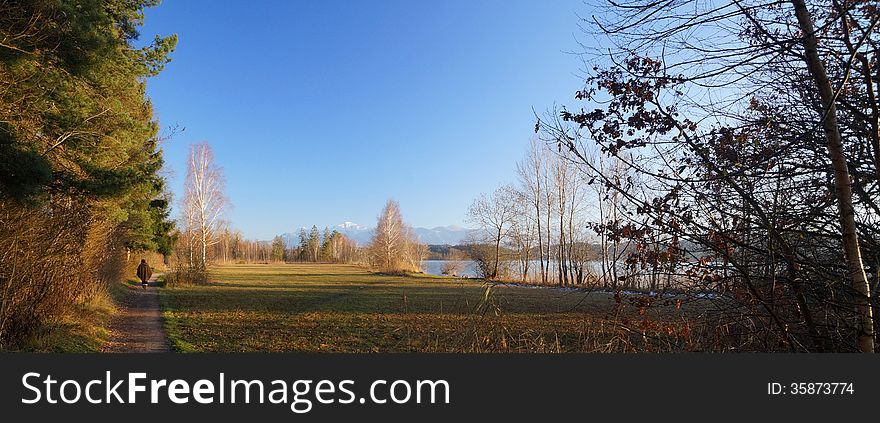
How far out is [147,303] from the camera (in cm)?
1491

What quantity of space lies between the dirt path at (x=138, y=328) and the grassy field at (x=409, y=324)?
0.30 metres

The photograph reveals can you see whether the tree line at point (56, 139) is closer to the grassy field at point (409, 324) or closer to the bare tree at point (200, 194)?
the grassy field at point (409, 324)

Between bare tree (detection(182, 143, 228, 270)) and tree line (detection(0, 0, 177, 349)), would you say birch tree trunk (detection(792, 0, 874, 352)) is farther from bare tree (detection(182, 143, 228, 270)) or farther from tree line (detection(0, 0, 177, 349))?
bare tree (detection(182, 143, 228, 270))

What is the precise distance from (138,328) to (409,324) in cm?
659

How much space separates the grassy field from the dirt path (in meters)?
0.30

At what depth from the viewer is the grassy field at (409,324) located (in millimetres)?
3943

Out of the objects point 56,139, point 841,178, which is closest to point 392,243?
point 56,139

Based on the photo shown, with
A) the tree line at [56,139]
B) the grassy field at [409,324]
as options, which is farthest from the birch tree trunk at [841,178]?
the tree line at [56,139]

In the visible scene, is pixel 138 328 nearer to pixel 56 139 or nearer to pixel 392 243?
Result: pixel 56 139

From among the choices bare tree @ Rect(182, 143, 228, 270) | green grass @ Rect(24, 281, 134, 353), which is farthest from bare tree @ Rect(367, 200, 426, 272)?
green grass @ Rect(24, 281, 134, 353)

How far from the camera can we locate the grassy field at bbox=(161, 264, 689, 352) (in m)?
3.94

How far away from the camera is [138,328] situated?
1009 cm

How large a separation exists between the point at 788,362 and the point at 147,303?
57.5 feet

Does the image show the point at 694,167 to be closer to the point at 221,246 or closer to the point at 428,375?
the point at 428,375
